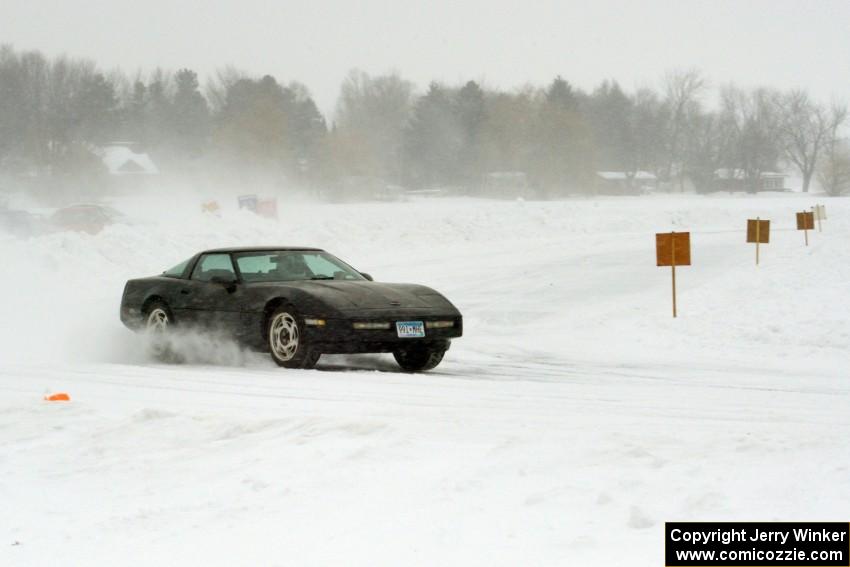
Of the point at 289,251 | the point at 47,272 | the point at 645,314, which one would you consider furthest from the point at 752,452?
the point at 47,272

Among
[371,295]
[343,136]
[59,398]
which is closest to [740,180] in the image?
[343,136]

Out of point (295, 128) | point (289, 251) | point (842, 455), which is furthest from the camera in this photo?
point (295, 128)

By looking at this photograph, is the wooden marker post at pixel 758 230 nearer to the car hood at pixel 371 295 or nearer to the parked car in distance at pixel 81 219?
the car hood at pixel 371 295

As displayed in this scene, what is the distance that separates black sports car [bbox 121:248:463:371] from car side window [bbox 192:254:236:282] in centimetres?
1

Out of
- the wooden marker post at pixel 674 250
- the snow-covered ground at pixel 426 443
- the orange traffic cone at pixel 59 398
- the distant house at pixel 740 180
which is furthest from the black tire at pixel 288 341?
the distant house at pixel 740 180

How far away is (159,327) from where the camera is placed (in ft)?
38.0

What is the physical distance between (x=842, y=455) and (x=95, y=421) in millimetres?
4678

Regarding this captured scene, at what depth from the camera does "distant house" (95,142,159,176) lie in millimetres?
84500

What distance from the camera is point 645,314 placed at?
650 inches

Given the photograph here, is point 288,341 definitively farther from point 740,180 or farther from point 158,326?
point 740,180

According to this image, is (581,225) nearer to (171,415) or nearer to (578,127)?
(171,415)

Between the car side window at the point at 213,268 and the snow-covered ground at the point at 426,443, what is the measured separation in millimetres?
760

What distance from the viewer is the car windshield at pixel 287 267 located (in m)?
10.9

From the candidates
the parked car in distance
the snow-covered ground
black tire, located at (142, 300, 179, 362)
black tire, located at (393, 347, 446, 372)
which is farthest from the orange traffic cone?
the parked car in distance
